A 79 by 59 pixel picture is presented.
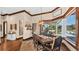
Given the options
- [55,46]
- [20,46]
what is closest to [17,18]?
[20,46]

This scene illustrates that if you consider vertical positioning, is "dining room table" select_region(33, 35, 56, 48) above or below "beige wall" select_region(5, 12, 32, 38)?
below

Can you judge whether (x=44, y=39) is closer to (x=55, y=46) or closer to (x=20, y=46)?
(x=55, y=46)

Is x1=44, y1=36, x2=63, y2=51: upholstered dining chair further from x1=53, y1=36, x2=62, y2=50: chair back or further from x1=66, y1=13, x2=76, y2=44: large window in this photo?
x1=66, y1=13, x2=76, y2=44: large window

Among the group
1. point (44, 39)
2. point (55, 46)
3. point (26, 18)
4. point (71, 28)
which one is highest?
point (26, 18)

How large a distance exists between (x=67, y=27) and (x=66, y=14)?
0.18 m

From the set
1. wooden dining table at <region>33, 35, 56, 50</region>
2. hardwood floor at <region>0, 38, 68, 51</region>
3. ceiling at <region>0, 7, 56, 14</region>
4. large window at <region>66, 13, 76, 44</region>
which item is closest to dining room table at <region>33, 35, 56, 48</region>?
wooden dining table at <region>33, 35, 56, 50</region>

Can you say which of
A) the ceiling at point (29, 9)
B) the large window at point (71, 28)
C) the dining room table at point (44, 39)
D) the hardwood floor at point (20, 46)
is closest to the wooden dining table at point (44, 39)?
the dining room table at point (44, 39)

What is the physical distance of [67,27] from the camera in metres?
2.50

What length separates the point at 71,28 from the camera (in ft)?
8.16

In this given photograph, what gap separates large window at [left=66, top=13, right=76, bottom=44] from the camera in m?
2.47

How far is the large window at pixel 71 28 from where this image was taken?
2.47 metres

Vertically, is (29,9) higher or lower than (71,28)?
higher
